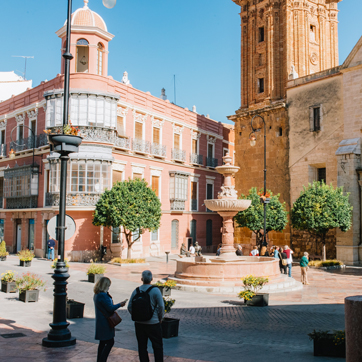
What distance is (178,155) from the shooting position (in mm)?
34906

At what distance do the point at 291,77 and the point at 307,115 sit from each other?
3.40 metres

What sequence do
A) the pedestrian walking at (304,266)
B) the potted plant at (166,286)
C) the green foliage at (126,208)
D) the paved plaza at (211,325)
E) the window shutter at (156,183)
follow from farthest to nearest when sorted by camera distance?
the window shutter at (156,183) < the green foliage at (126,208) < the pedestrian walking at (304,266) < the potted plant at (166,286) < the paved plaza at (211,325)

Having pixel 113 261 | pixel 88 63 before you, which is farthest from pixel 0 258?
pixel 88 63

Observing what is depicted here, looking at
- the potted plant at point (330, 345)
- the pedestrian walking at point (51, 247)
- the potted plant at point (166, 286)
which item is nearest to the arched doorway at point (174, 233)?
the pedestrian walking at point (51, 247)

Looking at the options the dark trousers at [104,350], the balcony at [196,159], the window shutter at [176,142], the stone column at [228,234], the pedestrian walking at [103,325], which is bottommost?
the dark trousers at [104,350]

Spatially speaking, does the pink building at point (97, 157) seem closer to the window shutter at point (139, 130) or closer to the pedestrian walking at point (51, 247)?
the window shutter at point (139, 130)

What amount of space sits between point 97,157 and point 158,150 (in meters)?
7.16

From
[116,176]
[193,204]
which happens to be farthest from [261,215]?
[116,176]

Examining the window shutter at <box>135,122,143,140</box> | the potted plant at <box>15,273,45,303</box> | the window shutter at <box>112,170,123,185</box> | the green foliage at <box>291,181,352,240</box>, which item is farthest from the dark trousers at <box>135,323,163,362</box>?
the window shutter at <box>135,122,143,140</box>

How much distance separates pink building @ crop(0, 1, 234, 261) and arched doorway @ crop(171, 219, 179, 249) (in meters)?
0.08

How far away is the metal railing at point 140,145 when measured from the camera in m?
30.5

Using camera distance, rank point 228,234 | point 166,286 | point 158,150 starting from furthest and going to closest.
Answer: point 158,150 < point 228,234 < point 166,286

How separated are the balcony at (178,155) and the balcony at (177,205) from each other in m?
3.34

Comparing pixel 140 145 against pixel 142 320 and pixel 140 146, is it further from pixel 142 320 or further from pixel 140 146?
pixel 142 320
